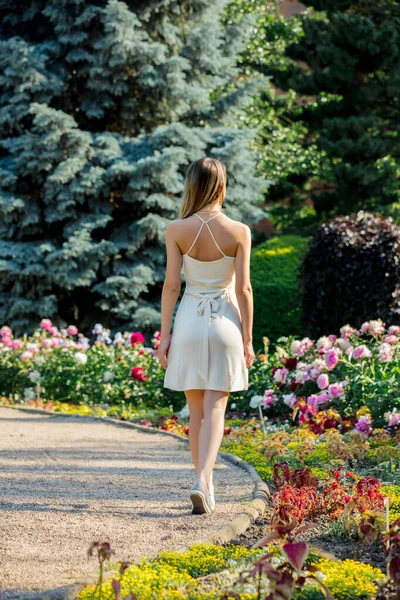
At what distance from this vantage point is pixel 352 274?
333 inches

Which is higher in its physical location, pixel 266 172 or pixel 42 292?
pixel 266 172

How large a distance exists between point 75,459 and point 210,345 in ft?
→ 6.30

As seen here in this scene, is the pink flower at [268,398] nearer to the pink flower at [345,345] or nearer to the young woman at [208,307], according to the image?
the pink flower at [345,345]

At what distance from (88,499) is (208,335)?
3.70 feet

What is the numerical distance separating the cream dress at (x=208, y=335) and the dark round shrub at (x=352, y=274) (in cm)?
445

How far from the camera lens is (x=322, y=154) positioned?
14961mm

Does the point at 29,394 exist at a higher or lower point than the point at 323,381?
lower

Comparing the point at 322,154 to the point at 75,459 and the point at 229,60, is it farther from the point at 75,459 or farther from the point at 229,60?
the point at 75,459

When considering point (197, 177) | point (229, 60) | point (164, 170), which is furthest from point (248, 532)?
point (229, 60)

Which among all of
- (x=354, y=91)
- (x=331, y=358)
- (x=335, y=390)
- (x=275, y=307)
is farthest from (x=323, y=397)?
(x=354, y=91)

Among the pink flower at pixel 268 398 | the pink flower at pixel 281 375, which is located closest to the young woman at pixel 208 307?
the pink flower at pixel 268 398

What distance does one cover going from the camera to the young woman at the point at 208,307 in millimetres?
4141

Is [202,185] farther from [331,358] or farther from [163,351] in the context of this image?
[331,358]

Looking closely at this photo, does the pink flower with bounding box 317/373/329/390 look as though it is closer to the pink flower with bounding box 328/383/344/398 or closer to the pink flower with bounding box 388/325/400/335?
the pink flower with bounding box 328/383/344/398
